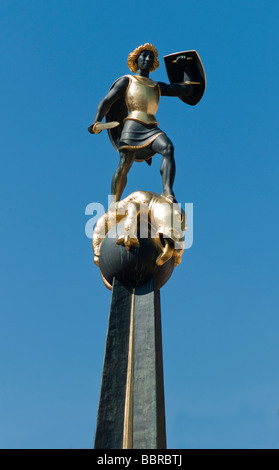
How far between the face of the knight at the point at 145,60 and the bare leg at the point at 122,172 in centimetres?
178

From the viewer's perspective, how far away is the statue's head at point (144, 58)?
43.5 feet

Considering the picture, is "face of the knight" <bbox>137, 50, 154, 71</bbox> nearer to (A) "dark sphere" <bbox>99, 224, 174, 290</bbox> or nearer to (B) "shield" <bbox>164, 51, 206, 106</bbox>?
(B) "shield" <bbox>164, 51, 206, 106</bbox>

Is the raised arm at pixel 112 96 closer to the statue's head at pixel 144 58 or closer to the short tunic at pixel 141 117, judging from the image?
the short tunic at pixel 141 117

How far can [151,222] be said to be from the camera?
36.0 feet

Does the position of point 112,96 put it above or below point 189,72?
below

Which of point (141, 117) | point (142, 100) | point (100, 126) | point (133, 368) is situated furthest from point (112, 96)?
point (133, 368)

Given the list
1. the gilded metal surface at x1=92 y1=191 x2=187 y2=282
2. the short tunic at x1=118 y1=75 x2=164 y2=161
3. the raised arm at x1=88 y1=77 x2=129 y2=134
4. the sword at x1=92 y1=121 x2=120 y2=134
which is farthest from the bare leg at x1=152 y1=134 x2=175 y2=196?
the raised arm at x1=88 y1=77 x2=129 y2=134

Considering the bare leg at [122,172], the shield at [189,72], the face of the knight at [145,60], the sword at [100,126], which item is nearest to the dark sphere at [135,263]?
the bare leg at [122,172]

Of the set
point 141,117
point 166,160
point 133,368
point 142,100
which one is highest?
point 142,100

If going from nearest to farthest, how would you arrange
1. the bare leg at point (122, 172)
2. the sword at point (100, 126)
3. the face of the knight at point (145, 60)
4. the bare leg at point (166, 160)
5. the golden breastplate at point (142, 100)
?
1. the bare leg at point (166, 160)
2. the sword at point (100, 126)
3. the bare leg at point (122, 172)
4. the golden breastplate at point (142, 100)
5. the face of the knight at point (145, 60)

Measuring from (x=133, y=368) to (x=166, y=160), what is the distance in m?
3.64

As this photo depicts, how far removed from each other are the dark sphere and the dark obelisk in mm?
15

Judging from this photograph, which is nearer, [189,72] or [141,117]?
[141,117]

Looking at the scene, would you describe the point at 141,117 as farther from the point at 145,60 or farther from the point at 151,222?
the point at 151,222
